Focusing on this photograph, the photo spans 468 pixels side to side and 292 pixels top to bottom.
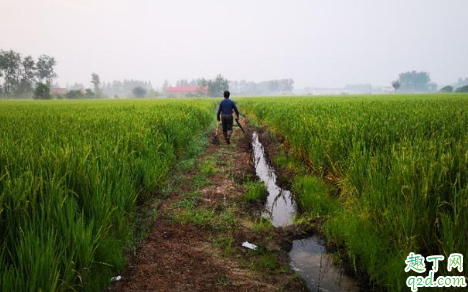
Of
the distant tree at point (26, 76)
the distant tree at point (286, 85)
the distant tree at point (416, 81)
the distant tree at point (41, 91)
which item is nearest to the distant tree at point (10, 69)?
the distant tree at point (26, 76)

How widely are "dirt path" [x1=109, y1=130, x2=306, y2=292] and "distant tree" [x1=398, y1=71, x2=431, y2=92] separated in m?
198

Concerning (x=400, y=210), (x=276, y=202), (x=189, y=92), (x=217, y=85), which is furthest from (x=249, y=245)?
(x=189, y=92)

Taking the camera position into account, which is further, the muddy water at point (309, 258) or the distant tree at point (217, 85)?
the distant tree at point (217, 85)

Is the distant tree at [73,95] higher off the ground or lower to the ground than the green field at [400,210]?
higher

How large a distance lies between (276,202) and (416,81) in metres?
197

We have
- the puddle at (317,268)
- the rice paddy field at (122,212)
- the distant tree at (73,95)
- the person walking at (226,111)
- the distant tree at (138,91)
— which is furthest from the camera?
the distant tree at (138,91)

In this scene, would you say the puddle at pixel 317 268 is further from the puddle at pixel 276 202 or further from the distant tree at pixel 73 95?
the distant tree at pixel 73 95

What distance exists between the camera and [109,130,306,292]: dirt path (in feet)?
10.6

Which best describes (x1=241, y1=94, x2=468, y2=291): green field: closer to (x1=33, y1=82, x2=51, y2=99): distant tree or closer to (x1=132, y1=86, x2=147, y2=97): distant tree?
(x1=33, y1=82, x2=51, y2=99): distant tree

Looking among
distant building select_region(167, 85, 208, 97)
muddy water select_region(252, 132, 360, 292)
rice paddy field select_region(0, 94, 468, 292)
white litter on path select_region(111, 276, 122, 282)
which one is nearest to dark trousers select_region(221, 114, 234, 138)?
muddy water select_region(252, 132, 360, 292)

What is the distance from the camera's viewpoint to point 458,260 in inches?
94.5

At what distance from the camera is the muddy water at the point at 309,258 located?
3318 mm

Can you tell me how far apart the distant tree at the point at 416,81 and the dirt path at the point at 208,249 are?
649 ft

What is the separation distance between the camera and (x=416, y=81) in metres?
170
